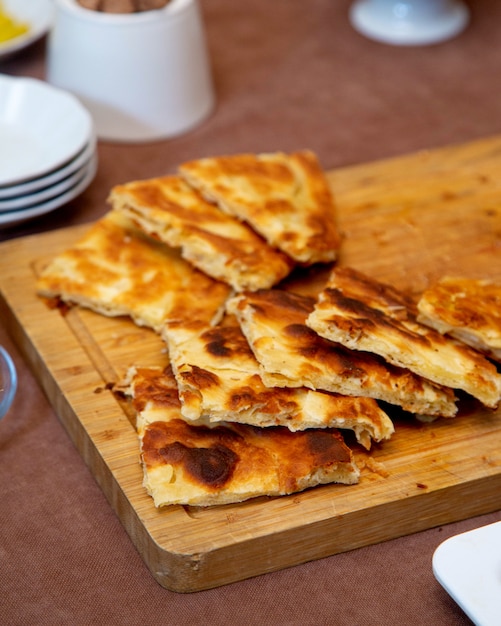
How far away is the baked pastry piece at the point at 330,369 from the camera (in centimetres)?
187

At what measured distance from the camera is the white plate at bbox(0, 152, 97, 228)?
2.59 meters

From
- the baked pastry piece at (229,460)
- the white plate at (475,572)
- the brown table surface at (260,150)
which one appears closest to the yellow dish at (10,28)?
the brown table surface at (260,150)

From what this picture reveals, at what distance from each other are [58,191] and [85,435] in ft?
3.04

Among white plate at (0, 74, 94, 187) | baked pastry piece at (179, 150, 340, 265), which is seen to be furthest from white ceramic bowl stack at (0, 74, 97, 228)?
baked pastry piece at (179, 150, 340, 265)

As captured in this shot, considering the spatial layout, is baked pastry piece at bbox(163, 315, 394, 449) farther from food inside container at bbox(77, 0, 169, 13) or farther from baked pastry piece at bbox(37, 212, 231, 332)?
food inside container at bbox(77, 0, 169, 13)

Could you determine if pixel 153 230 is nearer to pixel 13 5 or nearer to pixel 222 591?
pixel 222 591

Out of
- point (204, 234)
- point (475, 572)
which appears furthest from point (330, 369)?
point (204, 234)

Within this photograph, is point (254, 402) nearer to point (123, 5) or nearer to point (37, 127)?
point (37, 127)

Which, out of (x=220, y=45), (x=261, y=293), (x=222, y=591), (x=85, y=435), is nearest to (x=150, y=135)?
(x=220, y=45)

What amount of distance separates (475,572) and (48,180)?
62.3 inches

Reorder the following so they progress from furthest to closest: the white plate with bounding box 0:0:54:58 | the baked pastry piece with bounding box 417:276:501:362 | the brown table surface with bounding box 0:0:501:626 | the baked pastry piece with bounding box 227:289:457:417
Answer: the white plate with bounding box 0:0:54:58 → the baked pastry piece with bounding box 417:276:501:362 → the baked pastry piece with bounding box 227:289:457:417 → the brown table surface with bounding box 0:0:501:626

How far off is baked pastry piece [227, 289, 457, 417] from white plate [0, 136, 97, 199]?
0.87 metres

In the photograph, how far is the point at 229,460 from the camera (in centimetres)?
179

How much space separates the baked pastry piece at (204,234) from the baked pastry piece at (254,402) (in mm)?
359
